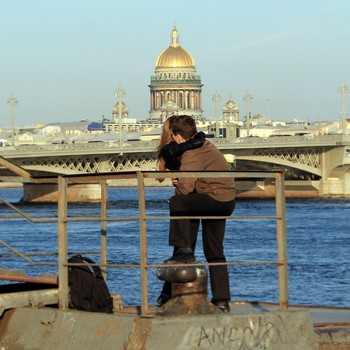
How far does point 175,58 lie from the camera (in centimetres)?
19500

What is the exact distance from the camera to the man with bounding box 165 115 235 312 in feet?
23.3

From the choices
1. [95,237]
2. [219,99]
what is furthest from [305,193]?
[95,237]

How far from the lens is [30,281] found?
7.36 metres

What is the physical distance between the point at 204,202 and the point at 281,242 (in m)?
0.50

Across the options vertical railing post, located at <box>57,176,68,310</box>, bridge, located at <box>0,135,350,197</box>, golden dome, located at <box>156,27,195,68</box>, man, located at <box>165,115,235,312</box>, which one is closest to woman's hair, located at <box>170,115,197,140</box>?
man, located at <box>165,115,235,312</box>

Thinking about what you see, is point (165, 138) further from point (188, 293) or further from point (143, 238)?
point (143, 238)

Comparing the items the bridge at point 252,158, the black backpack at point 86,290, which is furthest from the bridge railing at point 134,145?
the black backpack at point 86,290

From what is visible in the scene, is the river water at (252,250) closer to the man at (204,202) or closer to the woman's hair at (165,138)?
the woman's hair at (165,138)

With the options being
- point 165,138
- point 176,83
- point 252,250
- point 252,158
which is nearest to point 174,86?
point 176,83

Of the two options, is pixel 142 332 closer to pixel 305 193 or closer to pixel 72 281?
pixel 72 281

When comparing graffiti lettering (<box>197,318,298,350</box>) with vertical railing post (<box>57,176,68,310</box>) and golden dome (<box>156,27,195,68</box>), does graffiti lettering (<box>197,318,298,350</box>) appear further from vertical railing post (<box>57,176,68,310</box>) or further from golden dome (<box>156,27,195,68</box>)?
golden dome (<box>156,27,195,68</box>)

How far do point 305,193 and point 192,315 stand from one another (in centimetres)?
6534

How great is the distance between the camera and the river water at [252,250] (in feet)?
67.2

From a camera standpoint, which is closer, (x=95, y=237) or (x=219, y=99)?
(x=95, y=237)
